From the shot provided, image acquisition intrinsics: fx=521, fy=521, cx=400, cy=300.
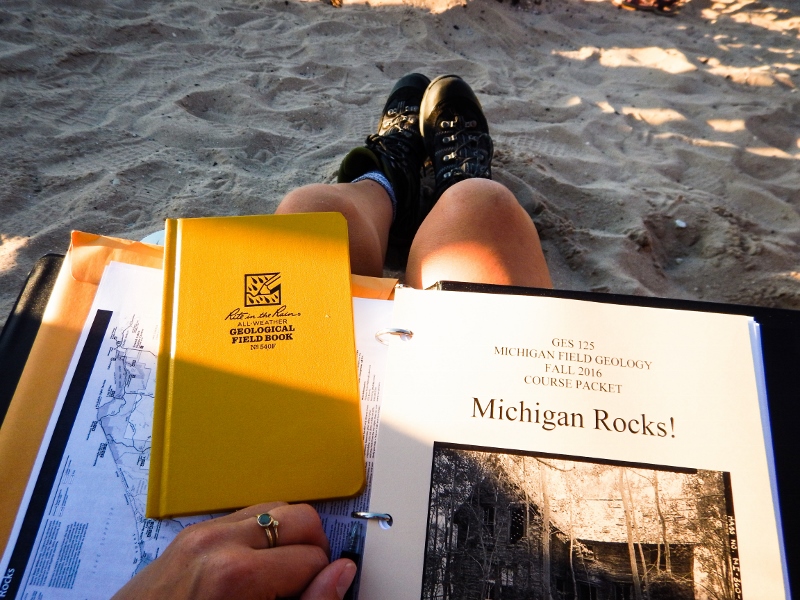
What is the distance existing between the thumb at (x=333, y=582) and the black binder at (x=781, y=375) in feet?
1.03

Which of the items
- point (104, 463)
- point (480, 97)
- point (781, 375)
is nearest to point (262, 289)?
point (104, 463)

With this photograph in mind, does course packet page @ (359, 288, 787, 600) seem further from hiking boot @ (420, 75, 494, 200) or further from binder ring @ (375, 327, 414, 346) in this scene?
hiking boot @ (420, 75, 494, 200)

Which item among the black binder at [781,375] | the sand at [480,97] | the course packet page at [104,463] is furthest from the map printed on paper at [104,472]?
the sand at [480,97]

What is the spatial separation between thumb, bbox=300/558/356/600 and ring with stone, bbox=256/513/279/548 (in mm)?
51

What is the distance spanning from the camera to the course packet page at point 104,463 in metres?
0.52

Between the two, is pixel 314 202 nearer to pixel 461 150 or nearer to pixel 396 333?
pixel 396 333

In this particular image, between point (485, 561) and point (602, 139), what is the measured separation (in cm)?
150

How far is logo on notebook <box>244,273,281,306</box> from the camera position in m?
Answer: 0.65

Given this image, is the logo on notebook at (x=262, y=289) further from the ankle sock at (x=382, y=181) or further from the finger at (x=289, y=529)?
the ankle sock at (x=382, y=181)

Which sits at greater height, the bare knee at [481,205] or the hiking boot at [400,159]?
→ the hiking boot at [400,159]

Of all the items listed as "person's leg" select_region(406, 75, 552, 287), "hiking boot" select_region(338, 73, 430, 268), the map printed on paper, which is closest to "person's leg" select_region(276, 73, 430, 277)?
"hiking boot" select_region(338, 73, 430, 268)

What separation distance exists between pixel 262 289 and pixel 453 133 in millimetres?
955

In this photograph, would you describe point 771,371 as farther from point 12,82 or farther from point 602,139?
A: point 12,82

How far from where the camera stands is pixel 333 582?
475mm
